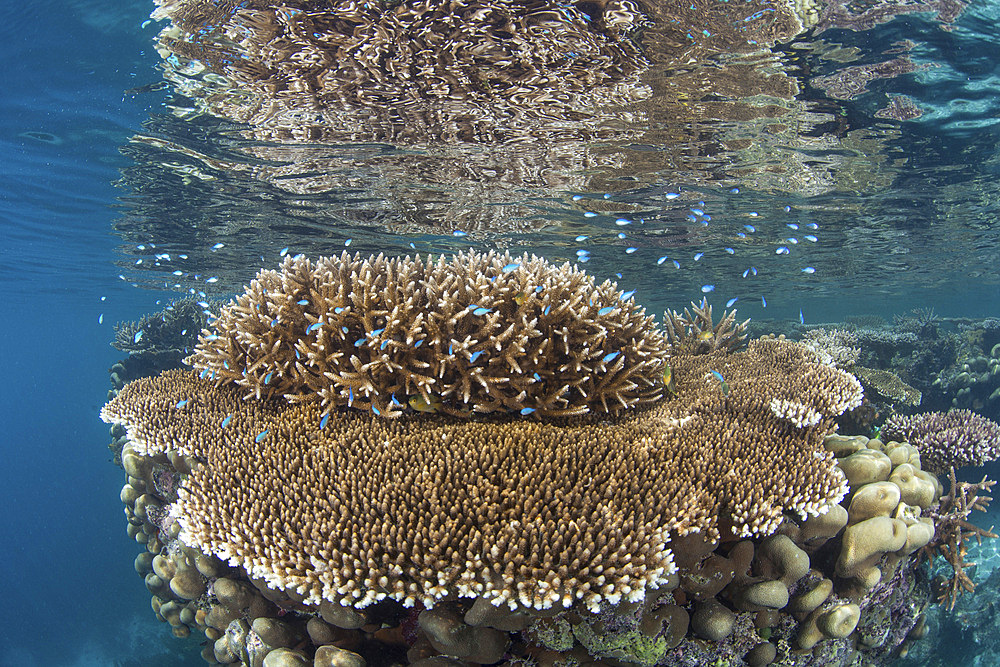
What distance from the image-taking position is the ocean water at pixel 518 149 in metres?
9.21

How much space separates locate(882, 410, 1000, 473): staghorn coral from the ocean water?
14.5 ft

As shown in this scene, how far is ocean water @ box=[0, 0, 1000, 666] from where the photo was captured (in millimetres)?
9211

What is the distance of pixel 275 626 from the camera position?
13.8ft

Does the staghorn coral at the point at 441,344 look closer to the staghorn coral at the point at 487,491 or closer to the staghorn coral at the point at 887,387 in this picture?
the staghorn coral at the point at 487,491

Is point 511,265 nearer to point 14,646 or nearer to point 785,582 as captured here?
point 785,582

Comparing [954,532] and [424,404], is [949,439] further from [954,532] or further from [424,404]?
[424,404]

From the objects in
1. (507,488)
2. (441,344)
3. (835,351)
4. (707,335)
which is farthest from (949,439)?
(441,344)

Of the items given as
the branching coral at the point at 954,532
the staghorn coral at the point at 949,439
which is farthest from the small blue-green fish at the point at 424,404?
the staghorn coral at the point at 949,439

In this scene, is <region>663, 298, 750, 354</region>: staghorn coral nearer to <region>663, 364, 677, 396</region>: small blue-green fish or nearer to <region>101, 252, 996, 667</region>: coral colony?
<region>101, 252, 996, 667</region>: coral colony

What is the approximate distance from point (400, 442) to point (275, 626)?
1.97 metres

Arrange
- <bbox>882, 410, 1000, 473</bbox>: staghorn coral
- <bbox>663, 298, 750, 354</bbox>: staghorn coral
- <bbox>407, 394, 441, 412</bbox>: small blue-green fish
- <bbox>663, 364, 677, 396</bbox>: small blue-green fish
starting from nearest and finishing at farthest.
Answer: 1. <bbox>407, 394, 441, 412</bbox>: small blue-green fish
2. <bbox>663, 364, 677, 396</bbox>: small blue-green fish
3. <bbox>882, 410, 1000, 473</bbox>: staghorn coral
4. <bbox>663, 298, 750, 354</bbox>: staghorn coral

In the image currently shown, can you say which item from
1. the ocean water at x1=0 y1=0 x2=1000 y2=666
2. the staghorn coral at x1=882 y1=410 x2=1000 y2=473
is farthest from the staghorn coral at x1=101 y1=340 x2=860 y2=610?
the ocean water at x1=0 y1=0 x2=1000 y2=666

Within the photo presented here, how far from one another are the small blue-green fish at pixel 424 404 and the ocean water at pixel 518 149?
22.4 ft

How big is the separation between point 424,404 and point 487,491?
1452 millimetres
